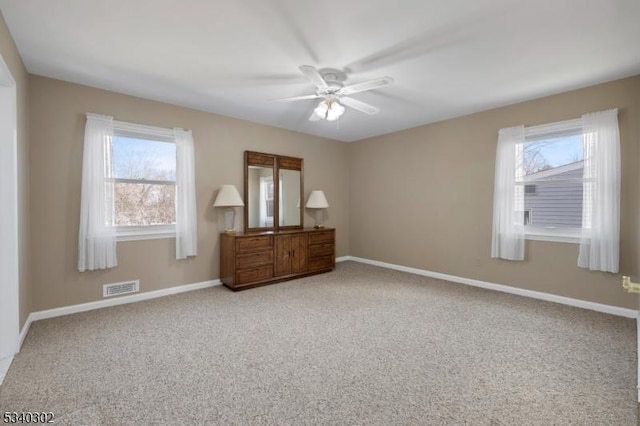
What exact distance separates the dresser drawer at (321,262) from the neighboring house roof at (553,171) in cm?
320

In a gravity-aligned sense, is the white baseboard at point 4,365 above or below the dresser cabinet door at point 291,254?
below

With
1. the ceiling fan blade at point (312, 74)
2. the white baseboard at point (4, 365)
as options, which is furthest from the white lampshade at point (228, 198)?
the white baseboard at point (4, 365)

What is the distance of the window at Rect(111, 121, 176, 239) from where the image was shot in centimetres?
359

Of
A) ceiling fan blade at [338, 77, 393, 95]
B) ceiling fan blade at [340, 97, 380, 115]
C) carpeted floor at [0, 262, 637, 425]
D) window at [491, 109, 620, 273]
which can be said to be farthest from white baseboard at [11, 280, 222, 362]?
window at [491, 109, 620, 273]

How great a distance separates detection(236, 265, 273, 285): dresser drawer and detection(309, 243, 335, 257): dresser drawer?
0.85 meters

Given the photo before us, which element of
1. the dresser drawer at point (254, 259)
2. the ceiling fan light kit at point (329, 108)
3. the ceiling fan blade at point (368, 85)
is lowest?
the dresser drawer at point (254, 259)

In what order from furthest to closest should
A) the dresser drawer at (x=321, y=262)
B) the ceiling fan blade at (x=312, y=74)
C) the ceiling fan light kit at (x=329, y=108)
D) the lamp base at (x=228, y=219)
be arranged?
the dresser drawer at (x=321, y=262)
the lamp base at (x=228, y=219)
the ceiling fan light kit at (x=329, y=108)
the ceiling fan blade at (x=312, y=74)

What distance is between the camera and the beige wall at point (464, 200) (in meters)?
3.18

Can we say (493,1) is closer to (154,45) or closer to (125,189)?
(154,45)

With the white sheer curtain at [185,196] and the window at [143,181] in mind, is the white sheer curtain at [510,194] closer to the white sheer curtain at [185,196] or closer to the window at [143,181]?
the white sheer curtain at [185,196]

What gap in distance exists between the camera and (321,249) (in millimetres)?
5168

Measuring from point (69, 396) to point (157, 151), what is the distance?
2.90 m

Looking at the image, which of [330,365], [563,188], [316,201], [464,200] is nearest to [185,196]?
[316,201]

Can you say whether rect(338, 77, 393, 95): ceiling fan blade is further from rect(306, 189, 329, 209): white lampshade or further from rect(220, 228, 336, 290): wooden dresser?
rect(306, 189, 329, 209): white lampshade
